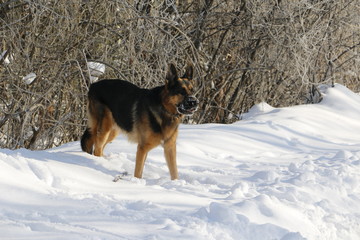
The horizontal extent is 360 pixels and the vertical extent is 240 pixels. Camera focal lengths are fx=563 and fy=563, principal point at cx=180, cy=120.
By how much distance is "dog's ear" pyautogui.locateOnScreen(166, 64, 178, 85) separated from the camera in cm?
654

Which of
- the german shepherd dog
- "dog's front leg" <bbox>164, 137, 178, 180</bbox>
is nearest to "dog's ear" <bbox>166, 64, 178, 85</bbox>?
the german shepherd dog

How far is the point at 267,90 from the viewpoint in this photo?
14.2 m

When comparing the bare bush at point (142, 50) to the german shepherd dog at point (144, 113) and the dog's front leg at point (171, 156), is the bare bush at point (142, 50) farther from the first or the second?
the dog's front leg at point (171, 156)

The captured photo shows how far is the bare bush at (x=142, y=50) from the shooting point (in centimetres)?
900

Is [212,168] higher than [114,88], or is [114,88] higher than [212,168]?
[114,88]

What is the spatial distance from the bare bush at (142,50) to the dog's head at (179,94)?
2095 millimetres

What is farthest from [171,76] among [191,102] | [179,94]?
[191,102]

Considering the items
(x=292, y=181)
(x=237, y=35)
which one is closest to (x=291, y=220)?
(x=292, y=181)

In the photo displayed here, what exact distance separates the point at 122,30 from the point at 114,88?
7.30 ft

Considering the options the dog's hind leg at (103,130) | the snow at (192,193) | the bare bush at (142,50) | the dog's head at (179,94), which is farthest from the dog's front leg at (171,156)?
the bare bush at (142,50)

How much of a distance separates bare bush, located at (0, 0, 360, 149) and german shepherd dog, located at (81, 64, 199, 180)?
52.3 inches

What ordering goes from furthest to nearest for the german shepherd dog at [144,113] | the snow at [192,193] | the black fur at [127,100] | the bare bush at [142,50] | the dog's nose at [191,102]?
the bare bush at [142,50], the black fur at [127,100], the german shepherd dog at [144,113], the dog's nose at [191,102], the snow at [192,193]

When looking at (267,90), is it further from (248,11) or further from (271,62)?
(248,11)

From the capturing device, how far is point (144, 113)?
268 inches
